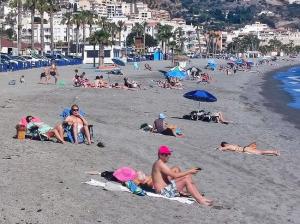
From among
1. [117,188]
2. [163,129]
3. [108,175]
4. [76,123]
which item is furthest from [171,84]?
[117,188]

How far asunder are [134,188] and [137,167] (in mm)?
2557

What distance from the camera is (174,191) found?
10.5 m

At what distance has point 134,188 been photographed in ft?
34.9

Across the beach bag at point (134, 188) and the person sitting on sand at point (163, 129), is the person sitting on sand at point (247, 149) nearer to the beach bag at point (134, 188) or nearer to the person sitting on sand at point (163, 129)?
the person sitting on sand at point (163, 129)

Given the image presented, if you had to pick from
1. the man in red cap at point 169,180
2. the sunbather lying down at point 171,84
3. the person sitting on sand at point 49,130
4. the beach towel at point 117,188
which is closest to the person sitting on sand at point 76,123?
the person sitting on sand at point 49,130

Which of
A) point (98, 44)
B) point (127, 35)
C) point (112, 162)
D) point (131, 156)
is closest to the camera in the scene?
point (112, 162)

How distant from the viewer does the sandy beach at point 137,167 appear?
30.7ft

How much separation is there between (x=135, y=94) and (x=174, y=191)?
22449mm

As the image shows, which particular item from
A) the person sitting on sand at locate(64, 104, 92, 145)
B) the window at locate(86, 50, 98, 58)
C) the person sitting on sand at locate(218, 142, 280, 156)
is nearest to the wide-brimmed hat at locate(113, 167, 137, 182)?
the person sitting on sand at locate(64, 104, 92, 145)

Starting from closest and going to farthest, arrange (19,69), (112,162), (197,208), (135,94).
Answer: (197,208) → (112,162) → (135,94) → (19,69)

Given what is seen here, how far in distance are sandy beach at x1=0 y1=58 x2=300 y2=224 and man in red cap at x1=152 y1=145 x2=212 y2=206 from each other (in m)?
0.26

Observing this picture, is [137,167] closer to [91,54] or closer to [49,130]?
[49,130]

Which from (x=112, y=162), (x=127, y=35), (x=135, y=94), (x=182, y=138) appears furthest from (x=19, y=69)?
(x=127, y=35)

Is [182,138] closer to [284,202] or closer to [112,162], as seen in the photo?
[112,162]
